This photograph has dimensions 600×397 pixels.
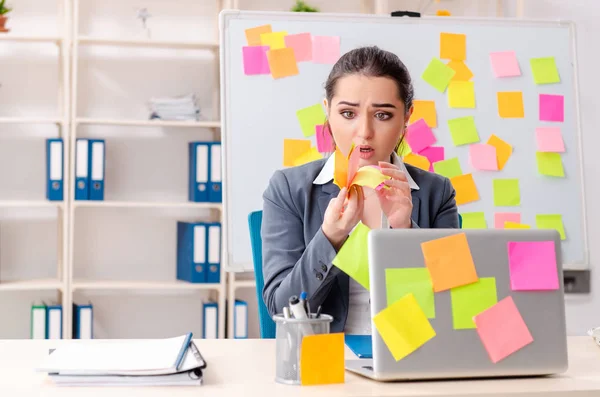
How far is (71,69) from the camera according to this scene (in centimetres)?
339

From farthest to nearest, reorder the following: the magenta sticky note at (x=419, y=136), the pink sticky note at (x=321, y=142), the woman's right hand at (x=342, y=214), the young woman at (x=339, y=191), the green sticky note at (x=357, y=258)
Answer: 1. the magenta sticky note at (x=419, y=136)
2. the pink sticky note at (x=321, y=142)
3. the young woman at (x=339, y=191)
4. the woman's right hand at (x=342, y=214)
5. the green sticky note at (x=357, y=258)

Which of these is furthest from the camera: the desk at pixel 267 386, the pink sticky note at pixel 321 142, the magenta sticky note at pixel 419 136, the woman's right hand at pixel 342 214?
the magenta sticky note at pixel 419 136

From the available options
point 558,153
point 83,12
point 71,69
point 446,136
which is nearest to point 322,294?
point 446,136

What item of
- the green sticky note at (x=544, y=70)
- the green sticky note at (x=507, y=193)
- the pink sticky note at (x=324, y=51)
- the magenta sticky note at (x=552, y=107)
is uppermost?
the pink sticky note at (x=324, y=51)

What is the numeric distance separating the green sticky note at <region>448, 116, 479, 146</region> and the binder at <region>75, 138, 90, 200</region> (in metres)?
1.68

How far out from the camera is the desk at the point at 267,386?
0.91 meters

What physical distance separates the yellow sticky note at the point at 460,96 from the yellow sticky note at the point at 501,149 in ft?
0.43

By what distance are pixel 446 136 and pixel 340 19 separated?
52 cm

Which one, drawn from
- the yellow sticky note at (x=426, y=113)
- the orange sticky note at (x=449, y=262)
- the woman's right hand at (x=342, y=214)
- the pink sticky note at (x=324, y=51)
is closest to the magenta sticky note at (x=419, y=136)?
the yellow sticky note at (x=426, y=113)

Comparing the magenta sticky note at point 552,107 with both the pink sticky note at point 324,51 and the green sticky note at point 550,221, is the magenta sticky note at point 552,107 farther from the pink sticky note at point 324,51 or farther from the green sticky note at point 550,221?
the pink sticky note at point 324,51

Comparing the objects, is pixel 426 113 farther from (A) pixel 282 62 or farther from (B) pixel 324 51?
(A) pixel 282 62

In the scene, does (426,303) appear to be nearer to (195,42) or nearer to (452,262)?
(452,262)

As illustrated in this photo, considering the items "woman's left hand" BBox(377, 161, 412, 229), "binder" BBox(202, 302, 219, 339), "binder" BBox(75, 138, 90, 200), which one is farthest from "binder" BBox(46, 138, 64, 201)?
"woman's left hand" BBox(377, 161, 412, 229)

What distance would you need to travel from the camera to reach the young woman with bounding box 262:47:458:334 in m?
1.57
